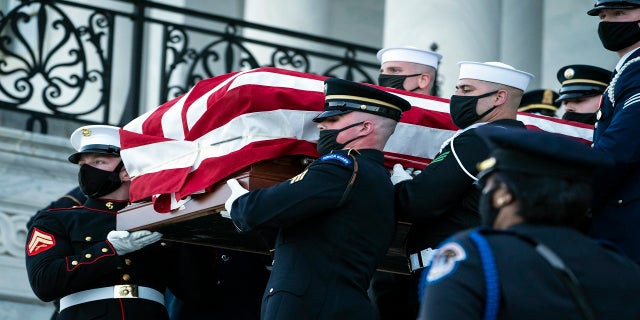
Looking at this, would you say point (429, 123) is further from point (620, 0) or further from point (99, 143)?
point (99, 143)

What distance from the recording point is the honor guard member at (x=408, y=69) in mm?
6594

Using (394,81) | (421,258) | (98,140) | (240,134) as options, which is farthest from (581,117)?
(98,140)

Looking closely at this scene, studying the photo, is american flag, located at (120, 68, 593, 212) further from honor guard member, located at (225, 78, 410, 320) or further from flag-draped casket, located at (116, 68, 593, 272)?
honor guard member, located at (225, 78, 410, 320)

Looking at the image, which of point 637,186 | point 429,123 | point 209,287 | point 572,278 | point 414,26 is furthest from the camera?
point 414,26

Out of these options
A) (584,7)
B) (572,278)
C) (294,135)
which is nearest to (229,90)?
(294,135)

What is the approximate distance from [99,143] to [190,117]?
630 mm

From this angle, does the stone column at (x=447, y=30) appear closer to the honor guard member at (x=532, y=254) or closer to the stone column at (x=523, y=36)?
the stone column at (x=523, y=36)

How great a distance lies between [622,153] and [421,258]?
2.83 ft

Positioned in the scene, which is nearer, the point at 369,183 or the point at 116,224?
the point at 369,183

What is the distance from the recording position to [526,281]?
3131 mm

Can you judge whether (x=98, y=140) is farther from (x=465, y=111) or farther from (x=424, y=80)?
(x=465, y=111)

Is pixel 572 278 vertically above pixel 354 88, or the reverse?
pixel 354 88

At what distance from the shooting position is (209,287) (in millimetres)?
6141

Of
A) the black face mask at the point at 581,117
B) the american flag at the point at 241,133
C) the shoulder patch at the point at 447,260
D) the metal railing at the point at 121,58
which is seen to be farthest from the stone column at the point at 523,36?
the shoulder patch at the point at 447,260
